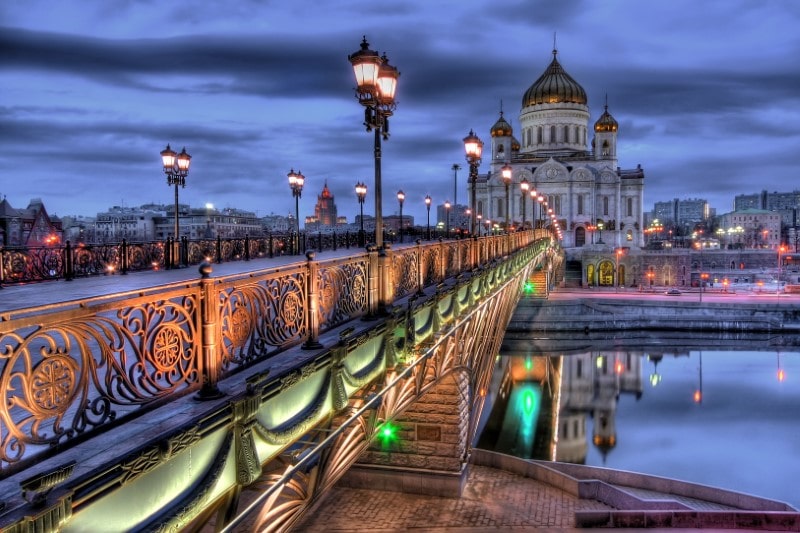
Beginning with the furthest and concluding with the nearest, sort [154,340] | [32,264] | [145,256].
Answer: [145,256]
[32,264]
[154,340]

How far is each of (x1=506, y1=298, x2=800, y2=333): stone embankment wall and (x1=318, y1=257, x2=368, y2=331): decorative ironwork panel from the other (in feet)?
145

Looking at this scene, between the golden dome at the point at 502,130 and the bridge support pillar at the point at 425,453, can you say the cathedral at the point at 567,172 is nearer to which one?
the golden dome at the point at 502,130

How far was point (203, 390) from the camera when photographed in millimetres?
5141

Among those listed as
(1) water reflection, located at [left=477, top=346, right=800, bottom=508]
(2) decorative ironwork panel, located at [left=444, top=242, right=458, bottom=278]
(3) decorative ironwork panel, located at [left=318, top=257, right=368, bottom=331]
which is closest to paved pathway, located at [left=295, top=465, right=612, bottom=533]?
(2) decorative ironwork panel, located at [left=444, top=242, right=458, bottom=278]

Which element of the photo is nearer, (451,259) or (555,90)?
(451,259)

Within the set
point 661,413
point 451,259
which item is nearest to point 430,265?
point 451,259

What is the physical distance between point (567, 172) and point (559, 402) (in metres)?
65.4

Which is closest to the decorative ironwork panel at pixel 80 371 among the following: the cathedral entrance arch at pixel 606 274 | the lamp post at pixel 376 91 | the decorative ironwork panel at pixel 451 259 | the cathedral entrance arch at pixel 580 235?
the lamp post at pixel 376 91

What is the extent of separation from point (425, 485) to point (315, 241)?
55.3ft

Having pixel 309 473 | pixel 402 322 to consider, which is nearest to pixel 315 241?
pixel 402 322

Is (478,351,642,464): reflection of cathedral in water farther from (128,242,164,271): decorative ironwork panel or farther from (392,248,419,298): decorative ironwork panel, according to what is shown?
(392,248,419,298): decorative ironwork panel

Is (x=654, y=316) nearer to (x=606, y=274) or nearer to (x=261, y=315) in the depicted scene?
(x=606, y=274)

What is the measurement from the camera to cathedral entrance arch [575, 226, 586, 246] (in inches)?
3725

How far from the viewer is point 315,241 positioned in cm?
3189
